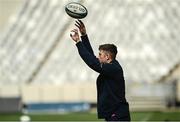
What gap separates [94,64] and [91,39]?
14.7 m

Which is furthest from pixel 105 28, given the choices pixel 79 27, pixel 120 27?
pixel 79 27

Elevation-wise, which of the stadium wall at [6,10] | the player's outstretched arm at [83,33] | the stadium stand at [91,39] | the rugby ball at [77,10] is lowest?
the player's outstretched arm at [83,33]

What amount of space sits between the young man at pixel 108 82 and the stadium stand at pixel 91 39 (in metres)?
14.1

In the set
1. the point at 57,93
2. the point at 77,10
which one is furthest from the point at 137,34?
the point at 77,10

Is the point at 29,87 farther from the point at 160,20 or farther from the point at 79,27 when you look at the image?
the point at 79,27

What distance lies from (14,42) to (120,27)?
336 cm

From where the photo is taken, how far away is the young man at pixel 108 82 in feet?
21.6

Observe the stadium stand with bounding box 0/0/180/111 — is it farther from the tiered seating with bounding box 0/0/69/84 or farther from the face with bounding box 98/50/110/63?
the face with bounding box 98/50/110/63

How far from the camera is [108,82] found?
6.67 m

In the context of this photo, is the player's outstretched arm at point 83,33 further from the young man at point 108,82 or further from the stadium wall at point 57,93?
the stadium wall at point 57,93

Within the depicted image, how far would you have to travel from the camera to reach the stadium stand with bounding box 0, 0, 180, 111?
69.6 ft

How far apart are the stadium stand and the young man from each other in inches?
556

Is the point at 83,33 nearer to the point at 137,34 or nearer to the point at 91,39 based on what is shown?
the point at 91,39

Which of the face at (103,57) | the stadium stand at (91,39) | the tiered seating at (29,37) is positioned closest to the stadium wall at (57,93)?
the stadium stand at (91,39)
